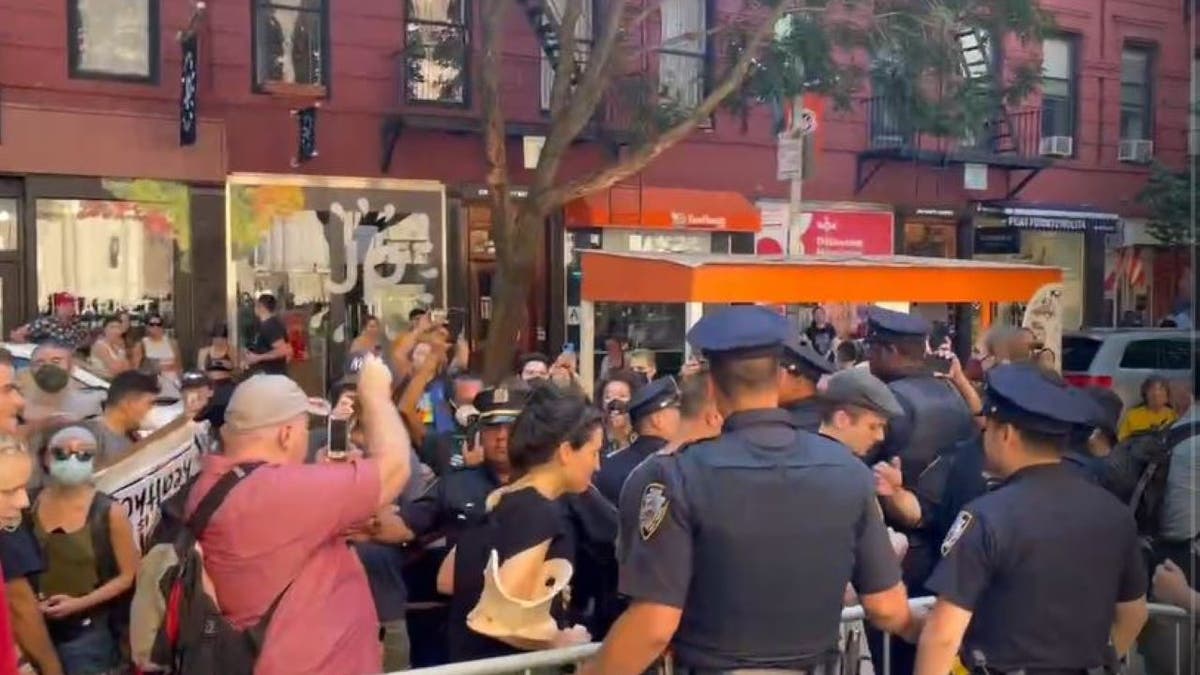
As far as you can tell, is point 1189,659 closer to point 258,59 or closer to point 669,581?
point 669,581

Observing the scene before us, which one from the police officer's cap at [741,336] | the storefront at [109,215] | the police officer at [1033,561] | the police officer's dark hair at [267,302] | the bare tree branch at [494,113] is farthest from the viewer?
the police officer's dark hair at [267,302]

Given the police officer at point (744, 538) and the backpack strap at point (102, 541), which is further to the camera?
the backpack strap at point (102, 541)

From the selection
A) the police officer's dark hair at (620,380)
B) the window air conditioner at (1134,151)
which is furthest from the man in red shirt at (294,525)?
the window air conditioner at (1134,151)

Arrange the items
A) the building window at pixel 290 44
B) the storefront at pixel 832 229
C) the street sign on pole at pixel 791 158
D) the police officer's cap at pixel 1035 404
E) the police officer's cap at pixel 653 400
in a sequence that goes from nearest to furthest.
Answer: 1. the police officer's cap at pixel 1035 404
2. the police officer's cap at pixel 653 400
3. the street sign on pole at pixel 791 158
4. the building window at pixel 290 44
5. the storefront at pixel 832 229

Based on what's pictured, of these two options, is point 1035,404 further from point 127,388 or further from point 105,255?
point 105,255

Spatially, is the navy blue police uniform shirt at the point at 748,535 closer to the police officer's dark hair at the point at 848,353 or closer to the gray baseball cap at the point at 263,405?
the gray baseball cap at the point at 263,405

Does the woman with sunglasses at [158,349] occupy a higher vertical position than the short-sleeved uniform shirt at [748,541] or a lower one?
lower

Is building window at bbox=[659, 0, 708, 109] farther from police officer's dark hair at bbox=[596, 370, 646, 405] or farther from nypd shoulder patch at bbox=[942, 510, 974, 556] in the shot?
nypd shoulder patch at bbox=[942, 510, 974, 556]

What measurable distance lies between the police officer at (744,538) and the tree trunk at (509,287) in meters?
10.5

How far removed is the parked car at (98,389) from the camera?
26.0 feet

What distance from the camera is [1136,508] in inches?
203

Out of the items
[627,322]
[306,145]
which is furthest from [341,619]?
[627,322]

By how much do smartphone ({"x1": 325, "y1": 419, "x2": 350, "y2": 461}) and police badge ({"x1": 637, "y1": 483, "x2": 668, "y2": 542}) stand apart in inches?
109

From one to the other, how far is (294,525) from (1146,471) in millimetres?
3320
